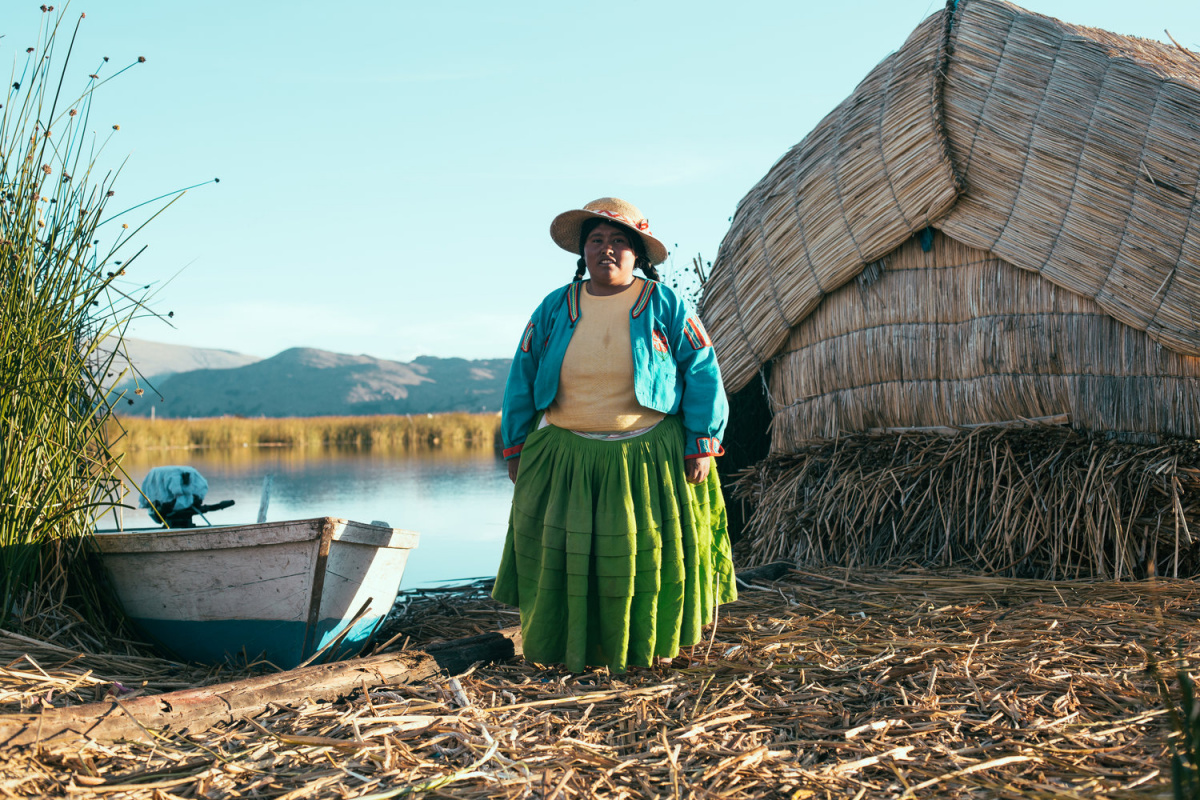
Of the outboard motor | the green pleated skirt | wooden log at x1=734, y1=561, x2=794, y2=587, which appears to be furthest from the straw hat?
the outboard motor

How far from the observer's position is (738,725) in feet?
9.16

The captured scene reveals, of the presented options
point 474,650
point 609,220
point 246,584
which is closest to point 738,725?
point 474,650

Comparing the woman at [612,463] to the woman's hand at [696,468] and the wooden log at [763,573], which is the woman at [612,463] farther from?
the wooden log at [763,573]

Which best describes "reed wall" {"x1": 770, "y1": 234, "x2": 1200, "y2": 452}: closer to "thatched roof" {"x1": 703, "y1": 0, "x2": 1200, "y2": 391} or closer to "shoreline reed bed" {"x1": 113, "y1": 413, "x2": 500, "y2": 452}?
"thatched roof" {"x1": 703, "y1": 0, "x2": 1200, "y2": 391}

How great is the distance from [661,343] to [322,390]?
234 feet

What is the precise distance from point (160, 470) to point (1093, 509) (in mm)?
4727

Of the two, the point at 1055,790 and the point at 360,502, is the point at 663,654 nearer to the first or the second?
the point at 1055,790

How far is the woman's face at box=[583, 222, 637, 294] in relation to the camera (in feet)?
11.3

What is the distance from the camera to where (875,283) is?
5.31m

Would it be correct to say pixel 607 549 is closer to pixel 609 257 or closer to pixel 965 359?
pixel 609 257

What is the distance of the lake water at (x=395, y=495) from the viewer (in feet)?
28.7

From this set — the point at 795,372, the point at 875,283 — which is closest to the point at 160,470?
the point at 795,372

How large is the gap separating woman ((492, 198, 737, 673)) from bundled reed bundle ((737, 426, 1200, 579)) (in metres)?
2.01

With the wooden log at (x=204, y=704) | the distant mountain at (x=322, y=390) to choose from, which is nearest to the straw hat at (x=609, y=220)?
the wooden log at (x=204, y=704)
